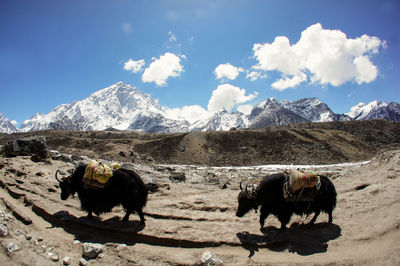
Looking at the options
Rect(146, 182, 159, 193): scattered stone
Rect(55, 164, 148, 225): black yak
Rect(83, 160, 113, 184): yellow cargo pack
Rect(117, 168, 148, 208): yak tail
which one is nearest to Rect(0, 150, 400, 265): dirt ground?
Rect(55, 164, 148, 225): black yak

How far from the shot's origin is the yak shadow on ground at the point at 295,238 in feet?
16.4

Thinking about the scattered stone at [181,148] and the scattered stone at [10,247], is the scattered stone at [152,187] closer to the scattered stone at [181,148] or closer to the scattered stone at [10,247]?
the scattered stone at [10,247]

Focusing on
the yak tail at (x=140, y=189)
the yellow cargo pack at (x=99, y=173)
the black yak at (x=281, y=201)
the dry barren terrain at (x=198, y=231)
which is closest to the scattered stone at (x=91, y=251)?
the dry barren terrain at (x=198, y=231)

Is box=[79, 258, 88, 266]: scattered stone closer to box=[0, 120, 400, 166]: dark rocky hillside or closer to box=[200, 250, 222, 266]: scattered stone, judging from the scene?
box=[200, 250, 222, 266]: scattered stone

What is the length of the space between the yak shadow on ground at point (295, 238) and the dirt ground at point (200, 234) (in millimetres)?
21

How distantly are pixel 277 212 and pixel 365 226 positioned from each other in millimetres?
2082

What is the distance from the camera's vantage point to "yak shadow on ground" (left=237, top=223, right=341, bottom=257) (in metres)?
5.01

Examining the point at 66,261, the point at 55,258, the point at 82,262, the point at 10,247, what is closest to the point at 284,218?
the point at 82,262

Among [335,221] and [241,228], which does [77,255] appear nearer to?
[241,228]

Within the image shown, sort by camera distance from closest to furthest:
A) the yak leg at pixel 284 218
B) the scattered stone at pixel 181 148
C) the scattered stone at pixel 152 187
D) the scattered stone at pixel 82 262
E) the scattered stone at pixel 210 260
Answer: the scattered stone at pixel 210 260
the scattered stone at pixel 82 262
the yak leg at pixel 284 218
the scattered stone at pixel 152 187
the scattered stone at pixel 181 148

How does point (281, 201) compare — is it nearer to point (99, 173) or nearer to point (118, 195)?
point (118, 195)

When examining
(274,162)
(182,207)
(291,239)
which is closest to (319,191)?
(291,239)

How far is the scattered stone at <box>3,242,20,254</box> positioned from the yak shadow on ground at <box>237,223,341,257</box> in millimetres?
4561

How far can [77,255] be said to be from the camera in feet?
15.1
